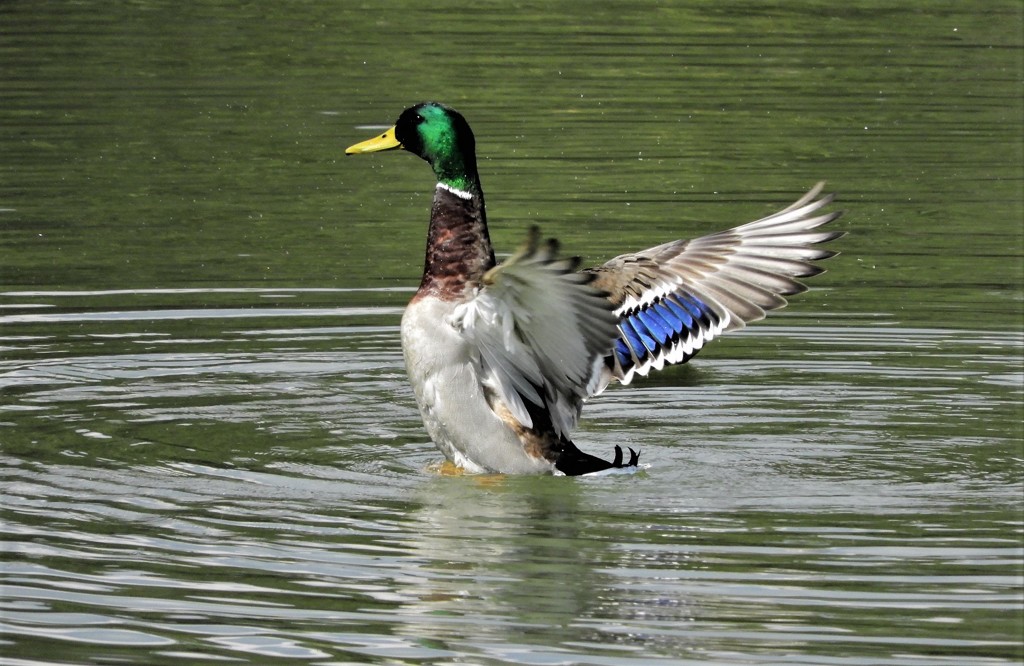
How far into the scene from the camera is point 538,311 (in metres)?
7.64

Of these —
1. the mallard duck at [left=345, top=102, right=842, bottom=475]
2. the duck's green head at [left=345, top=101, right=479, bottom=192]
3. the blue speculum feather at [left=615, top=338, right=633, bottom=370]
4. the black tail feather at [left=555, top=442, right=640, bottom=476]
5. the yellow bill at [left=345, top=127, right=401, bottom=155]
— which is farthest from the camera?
the yellow bill at [left=345, top=127, right=401, bottom=155]

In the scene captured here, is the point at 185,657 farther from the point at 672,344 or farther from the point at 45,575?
the point at 672,344

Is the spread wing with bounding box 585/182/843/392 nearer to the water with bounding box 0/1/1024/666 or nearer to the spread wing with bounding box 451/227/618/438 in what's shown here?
the spread wing with bounding box 451/227/618/438

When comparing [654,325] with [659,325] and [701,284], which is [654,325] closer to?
[659,325]

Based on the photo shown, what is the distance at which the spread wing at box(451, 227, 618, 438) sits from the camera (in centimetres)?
727

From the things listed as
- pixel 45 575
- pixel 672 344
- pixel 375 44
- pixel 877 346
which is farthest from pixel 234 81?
pixel 45 575

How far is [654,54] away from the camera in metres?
21.8

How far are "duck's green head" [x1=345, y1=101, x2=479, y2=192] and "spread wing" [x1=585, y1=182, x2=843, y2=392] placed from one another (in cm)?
72

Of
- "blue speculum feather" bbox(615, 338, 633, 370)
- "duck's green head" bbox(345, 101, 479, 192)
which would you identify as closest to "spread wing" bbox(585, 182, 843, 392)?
"blue speculum feather" bbox(615, 338, 633, 370)

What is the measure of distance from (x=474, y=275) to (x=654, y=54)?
1397cm

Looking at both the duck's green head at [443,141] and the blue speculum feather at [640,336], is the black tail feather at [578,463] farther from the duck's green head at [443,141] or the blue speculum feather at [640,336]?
the duck's green head at [443,141]

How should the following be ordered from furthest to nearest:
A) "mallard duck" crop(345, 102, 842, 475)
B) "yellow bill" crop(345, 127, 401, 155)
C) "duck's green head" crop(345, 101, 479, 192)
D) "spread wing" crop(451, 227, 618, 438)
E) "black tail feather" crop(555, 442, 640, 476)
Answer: "yellow bill" crop(345, 127, 401, 155) < "duck's green head" crop(345, 101, 479, 192) < "black tail feather" crop(555, 442, 640, 476) < "mallard duck" crop(345, 102, 842, 475) < "spread wing" crop(451, 227, 618, 438)

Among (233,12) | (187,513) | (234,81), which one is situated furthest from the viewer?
(233,12)

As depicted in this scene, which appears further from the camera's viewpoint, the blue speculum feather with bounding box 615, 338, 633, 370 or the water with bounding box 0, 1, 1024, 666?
the blue speculum feather with bounding box 615, 338, 633, 370
